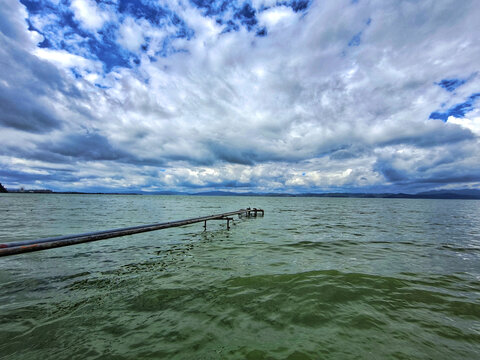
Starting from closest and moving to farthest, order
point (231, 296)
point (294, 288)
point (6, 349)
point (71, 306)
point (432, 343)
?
point (6, 349)
point (432, 343)
point (71, 306)
point (231, 296)
point (294, 288)

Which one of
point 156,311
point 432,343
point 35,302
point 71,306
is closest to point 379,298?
point 432,343

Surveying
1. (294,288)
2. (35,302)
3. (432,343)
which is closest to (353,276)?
(294,288)

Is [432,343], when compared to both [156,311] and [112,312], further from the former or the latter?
[112,312]

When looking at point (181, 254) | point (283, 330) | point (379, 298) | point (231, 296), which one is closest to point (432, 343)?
point (379, 298)

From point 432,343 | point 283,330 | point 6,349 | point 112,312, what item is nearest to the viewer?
point 6,349

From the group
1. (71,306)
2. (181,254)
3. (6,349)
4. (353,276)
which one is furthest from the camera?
(181,254)

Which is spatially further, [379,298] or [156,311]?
[379,298]

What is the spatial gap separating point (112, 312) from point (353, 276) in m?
7.68

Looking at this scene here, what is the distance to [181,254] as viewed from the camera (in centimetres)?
1038

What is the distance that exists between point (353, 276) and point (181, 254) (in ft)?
25.7

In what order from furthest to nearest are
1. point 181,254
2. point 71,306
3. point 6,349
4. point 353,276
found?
point 181,254 → point 353,276 → point 71,306 → point 6,349

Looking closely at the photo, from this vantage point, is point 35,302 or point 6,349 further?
point 35,302

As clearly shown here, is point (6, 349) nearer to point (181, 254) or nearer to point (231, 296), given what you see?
point (231, 296)

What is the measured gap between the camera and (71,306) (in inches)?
206
